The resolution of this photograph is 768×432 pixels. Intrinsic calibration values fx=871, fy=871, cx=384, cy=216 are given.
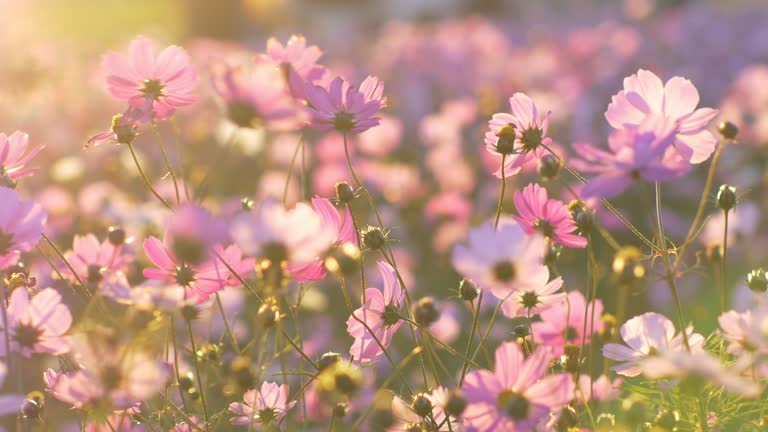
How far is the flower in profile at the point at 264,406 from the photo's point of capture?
82cm

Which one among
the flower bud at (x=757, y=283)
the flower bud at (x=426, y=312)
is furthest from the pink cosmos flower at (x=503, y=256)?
the flower bud at (x=757, y=283)

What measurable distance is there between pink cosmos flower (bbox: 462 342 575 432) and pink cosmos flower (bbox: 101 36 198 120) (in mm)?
409

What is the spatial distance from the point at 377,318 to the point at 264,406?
5.5 inches

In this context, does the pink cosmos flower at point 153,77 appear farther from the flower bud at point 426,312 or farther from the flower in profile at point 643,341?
the flower in profile at point 643,341

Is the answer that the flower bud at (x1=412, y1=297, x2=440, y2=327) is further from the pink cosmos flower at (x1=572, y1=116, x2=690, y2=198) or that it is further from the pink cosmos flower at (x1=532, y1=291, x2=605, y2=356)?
the pink cosmos flower at (x1=532, y1=291, x2=605, y2=356)

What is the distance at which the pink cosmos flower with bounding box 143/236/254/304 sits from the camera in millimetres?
809

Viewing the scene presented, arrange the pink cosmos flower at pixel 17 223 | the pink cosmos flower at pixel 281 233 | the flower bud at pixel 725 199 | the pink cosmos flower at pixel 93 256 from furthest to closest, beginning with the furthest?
1. the pink cosmos flower at pixel 93 256
2. the flower bud at pixel 725 199
3. the pink cosmos flower at pixel 17 223
4. the pink cosmos flower at pixel 281 233

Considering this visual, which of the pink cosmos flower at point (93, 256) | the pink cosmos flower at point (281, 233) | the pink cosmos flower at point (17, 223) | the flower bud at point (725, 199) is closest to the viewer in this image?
the pink cosmos flower at point (281, 233)

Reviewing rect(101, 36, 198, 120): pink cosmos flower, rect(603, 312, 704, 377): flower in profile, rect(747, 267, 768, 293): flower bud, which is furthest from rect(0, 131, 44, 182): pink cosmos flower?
rect(747, 267, 768, 293): flower bud

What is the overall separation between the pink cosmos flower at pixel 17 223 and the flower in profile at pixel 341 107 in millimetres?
255

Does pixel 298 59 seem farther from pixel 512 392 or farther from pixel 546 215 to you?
pixel 512 392

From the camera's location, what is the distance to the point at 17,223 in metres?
0.74

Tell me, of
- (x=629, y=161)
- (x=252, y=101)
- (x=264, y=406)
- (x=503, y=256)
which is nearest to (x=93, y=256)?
(x=264, y=406)

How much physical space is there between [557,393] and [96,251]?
0.55m
